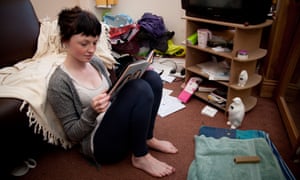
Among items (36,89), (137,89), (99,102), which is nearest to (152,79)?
(137,89)

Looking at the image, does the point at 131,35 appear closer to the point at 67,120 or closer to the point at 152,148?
the point at 152,148

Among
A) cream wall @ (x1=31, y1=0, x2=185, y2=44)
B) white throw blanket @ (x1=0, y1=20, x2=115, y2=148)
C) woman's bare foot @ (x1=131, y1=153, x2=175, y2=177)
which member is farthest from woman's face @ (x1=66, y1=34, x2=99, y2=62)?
cream wall @ (x1=31, y1=0, x2=185, y2=44)

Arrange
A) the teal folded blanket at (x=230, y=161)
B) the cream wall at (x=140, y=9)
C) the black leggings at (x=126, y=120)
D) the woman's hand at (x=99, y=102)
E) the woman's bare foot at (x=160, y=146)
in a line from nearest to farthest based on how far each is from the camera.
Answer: the woman's hand at (x=99, y=102) < the black leggings at (x=126, y=120) < the teal folded blanket at (x=230, y=161) < the woman's bare foot at (x=160, y=146) < the cream wall at (x=140, y=9)

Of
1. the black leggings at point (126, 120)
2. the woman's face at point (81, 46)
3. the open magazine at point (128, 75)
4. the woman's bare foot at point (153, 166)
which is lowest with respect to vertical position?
the woman's bare foot at point (153, 166)

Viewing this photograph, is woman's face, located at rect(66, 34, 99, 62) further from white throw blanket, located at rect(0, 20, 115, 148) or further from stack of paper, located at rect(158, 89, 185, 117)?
stack of paper, located at rect(158, 89, 185, 117)

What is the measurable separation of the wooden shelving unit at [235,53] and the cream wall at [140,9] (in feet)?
2.67

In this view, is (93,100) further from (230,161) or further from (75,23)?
(230,161)

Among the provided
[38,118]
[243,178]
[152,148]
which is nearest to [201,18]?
[152,148]

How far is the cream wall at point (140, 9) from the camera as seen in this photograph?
90.1 inches

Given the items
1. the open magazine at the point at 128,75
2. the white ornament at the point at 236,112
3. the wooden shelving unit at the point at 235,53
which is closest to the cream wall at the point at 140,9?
the wooden shelving unit at the point at 235,53

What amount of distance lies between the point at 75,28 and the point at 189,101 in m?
1.13

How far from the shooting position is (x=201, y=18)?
1590 mm

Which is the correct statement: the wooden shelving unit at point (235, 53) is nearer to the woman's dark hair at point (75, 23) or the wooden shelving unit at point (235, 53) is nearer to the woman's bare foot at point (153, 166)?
the woman's bare foot at point (153, 166)

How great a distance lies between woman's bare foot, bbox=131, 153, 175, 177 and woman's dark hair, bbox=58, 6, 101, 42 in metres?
0.66
